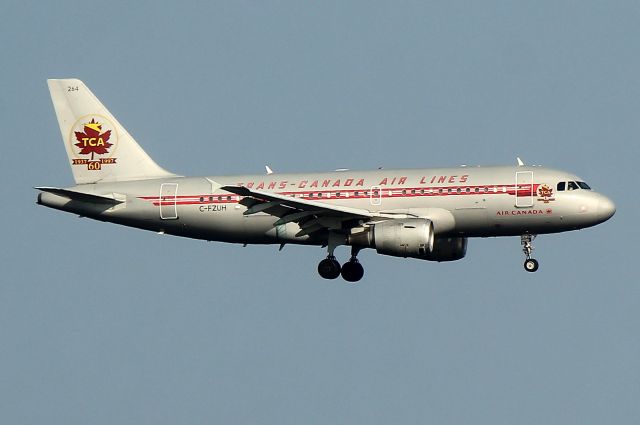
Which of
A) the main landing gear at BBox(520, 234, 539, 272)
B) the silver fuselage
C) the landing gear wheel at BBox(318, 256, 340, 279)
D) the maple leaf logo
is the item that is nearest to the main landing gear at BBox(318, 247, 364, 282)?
the landing gear wheel at BBox(318, 256, 340, 279)

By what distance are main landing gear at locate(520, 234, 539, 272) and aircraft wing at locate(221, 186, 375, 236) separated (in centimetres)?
701

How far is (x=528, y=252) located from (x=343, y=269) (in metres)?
8.51

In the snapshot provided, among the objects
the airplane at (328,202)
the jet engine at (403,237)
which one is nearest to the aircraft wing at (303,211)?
the airplane at (328,202)

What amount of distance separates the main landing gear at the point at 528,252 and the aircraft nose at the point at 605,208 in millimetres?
3188

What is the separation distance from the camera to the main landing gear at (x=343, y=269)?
206 ft

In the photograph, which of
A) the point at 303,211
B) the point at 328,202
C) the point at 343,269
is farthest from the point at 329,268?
the point at 303,211

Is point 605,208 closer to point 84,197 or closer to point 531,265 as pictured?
point 531,265

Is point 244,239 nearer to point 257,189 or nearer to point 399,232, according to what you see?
point 257,189

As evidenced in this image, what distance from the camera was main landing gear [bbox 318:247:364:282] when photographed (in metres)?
62.8

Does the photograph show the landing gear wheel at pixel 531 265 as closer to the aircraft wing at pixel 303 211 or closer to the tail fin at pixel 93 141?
the aircraft wing at pixel 303 211

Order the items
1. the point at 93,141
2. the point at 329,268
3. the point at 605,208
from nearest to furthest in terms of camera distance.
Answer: the point at 605,208, the point at 329,268, the point at 93,141

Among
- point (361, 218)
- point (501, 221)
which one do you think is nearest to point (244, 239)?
point (361, 218)

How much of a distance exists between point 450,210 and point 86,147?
18.6 meters

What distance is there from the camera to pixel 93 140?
67375mm
